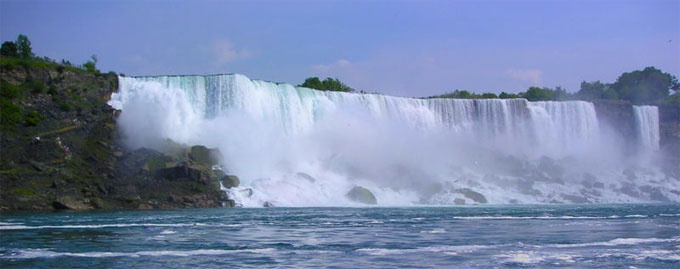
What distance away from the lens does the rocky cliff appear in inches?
1818

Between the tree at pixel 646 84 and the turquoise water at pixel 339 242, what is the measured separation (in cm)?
8525

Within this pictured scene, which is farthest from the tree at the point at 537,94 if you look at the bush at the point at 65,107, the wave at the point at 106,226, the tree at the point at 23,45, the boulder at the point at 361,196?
the wave at the point at 106,226

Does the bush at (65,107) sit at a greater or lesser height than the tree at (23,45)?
lesser

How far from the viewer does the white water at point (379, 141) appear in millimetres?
56531

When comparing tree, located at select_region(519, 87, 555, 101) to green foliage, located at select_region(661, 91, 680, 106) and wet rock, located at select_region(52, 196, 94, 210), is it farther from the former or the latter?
wet rock, located at select_region(52, 196, 94, 210)

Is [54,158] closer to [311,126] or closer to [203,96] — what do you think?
[203,96]

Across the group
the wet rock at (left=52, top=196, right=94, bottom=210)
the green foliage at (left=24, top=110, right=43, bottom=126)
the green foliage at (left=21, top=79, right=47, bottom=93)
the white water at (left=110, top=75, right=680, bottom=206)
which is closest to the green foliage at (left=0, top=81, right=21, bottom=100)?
the green foliage at (left=21, top=79, right=47, bottom=93)

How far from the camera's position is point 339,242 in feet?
80.5

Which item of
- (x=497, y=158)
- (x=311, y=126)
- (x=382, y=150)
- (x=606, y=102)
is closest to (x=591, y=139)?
(x=606, y=102)

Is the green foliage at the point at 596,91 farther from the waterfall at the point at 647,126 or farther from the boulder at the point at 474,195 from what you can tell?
the boulder at the point at 474,195

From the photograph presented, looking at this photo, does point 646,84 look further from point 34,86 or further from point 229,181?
point 34,86

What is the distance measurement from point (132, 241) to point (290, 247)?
17.7ft

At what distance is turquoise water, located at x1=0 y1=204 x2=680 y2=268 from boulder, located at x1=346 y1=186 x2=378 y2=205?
17.4 m

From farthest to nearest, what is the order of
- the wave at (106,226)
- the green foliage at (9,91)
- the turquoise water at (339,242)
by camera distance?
the green foliage at (9,91) → the wave at (106,226) → the turquoise water at (339,242)
